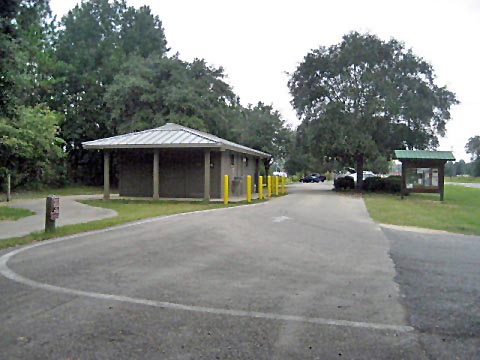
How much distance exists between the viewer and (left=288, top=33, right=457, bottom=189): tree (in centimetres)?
3222

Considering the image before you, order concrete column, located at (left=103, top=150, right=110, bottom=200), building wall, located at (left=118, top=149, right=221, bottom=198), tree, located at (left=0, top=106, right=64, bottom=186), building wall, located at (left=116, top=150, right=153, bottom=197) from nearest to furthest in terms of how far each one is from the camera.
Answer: tree, located at (left=0, top=106, right=64, bottom=186), concrete column, located at (left=103, top=150, right=110, bottom=200), building wall, located at (left=118, top=149, right=221, bottom=198), building wall, located at (left=116, top=150, right=153, bottom=197)

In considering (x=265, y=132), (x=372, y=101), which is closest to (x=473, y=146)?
(x=265, y=132)

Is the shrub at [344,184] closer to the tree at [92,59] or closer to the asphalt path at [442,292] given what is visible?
the tree at [92,59]

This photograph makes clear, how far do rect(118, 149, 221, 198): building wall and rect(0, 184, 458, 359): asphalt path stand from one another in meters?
13.9

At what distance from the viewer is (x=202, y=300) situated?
5316mm

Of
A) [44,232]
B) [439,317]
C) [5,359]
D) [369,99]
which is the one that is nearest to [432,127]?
[369,99]

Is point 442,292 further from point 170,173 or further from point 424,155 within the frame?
point 424,155

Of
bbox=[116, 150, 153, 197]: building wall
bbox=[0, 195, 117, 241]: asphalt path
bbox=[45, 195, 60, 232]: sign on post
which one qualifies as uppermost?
bbox=[116, 150, 153, 197]: building wall

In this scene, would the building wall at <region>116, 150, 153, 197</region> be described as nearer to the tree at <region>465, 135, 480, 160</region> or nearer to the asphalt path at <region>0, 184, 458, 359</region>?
the asphalt path at <region>0, 184, 458, 359</region>

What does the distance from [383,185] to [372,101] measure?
6.47 metres

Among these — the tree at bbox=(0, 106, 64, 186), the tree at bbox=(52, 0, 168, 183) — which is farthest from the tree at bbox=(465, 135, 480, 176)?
the tree at bbox=(0, 106, 64, 186)

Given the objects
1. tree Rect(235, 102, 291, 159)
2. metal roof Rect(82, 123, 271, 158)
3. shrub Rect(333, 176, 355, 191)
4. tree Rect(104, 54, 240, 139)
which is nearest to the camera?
metal roof Rect(82, 123, 271, 158)

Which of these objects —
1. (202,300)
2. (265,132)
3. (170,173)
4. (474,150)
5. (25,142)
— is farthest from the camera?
(474,150)

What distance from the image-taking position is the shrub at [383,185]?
112 feet
